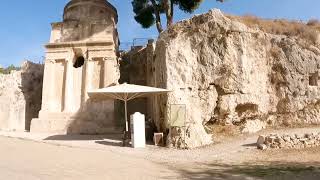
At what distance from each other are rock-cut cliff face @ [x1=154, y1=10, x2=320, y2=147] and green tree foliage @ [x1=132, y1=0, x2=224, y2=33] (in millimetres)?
7856

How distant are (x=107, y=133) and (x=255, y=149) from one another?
33.0 feet

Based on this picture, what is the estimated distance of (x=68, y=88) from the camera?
77.3 ft

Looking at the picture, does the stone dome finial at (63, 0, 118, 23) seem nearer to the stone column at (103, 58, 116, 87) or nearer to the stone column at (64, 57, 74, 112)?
the stone column at (64, 57, 74, 112)

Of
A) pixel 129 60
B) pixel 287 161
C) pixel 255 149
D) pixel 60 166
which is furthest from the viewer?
pixel 129 60

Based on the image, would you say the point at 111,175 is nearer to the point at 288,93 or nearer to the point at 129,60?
the point at 288,93

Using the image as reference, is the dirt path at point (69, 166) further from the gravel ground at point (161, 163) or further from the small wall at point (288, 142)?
the small wall at point (288, 142)

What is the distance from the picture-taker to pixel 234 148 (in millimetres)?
14117

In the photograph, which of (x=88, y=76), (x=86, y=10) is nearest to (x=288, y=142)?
(x=88, y=76)

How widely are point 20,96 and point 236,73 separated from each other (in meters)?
15.0

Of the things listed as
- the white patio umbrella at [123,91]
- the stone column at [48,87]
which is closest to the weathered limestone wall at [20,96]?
the stone column at [48,87]

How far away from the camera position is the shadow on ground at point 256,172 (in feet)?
28.8

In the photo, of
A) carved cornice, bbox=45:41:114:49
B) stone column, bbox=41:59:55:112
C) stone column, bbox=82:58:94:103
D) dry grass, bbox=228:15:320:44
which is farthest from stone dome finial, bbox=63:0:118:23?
dry grass, bbox=228:15:320:44

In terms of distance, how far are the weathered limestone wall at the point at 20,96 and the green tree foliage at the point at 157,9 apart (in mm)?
10565

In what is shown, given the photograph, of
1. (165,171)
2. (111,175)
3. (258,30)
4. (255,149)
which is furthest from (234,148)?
(258,30)
